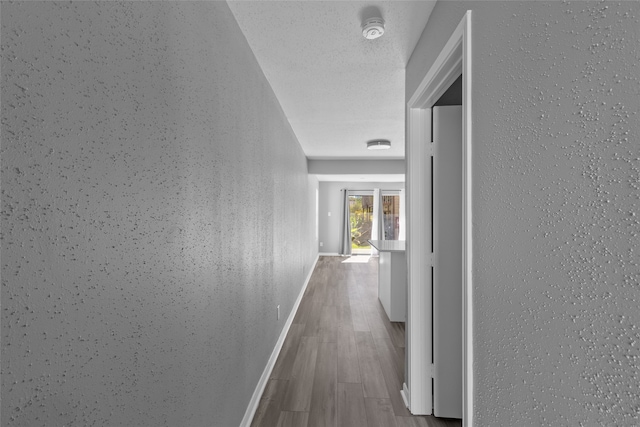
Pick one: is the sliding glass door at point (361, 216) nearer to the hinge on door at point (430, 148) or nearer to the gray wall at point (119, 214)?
the hinge on door at point (430, 148)

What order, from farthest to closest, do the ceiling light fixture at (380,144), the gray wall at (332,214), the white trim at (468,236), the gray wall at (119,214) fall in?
the gray wall at (332,214) → the ceiling light fixture at (380,144) → the white trim at (468,236) → the gray wall at (119,214)

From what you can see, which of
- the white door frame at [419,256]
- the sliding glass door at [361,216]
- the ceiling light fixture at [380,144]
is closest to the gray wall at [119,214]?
the white door frame at [419,256]

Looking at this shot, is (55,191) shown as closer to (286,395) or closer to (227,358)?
(227,358)

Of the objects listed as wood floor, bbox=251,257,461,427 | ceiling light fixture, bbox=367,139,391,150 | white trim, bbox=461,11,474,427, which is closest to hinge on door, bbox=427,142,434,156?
white trim, bbox=461,11,474,427

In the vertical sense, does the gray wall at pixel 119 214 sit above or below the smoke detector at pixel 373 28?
below

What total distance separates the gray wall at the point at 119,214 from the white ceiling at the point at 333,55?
272mm

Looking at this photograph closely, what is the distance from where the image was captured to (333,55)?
2025 millimetres

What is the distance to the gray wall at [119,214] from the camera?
0.54 m

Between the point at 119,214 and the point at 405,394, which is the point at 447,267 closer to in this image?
the point at 405,394
